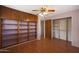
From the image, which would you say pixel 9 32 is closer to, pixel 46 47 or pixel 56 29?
pixel 46 47

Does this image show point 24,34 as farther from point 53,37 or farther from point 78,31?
point 78,31

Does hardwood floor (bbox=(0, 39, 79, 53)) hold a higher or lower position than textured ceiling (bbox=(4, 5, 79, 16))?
lower

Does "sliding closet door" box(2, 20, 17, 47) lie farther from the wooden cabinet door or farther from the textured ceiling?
the wooden cabinet door

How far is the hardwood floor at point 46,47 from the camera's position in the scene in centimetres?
185

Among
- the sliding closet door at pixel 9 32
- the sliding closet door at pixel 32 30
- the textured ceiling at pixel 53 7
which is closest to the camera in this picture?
the sliding closet door at pixel 9 32

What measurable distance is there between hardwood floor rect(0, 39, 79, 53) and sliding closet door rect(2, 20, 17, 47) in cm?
20

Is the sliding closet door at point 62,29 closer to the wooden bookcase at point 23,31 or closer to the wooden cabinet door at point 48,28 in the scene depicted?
the wooden cabinet door at point 48,28

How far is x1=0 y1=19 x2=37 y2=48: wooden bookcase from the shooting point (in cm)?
171

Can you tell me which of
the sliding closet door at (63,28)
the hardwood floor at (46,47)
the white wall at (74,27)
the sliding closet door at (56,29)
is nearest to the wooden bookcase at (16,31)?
the hardwood floor at (46,47)

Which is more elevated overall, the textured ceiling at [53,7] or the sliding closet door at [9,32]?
the textured ceiling at [53,7]

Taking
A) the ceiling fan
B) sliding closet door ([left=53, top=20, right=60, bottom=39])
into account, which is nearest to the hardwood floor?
sliding closet door ([left=53, top=20, right=60, bottom=39])

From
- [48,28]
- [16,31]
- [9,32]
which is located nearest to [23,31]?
[16,31]

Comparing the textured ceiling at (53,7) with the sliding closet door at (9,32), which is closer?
the sliding closet door at (9,32)

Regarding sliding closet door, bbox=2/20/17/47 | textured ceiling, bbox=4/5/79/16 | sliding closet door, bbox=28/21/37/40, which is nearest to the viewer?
sliding closet door, bbox=2/20/17/47
